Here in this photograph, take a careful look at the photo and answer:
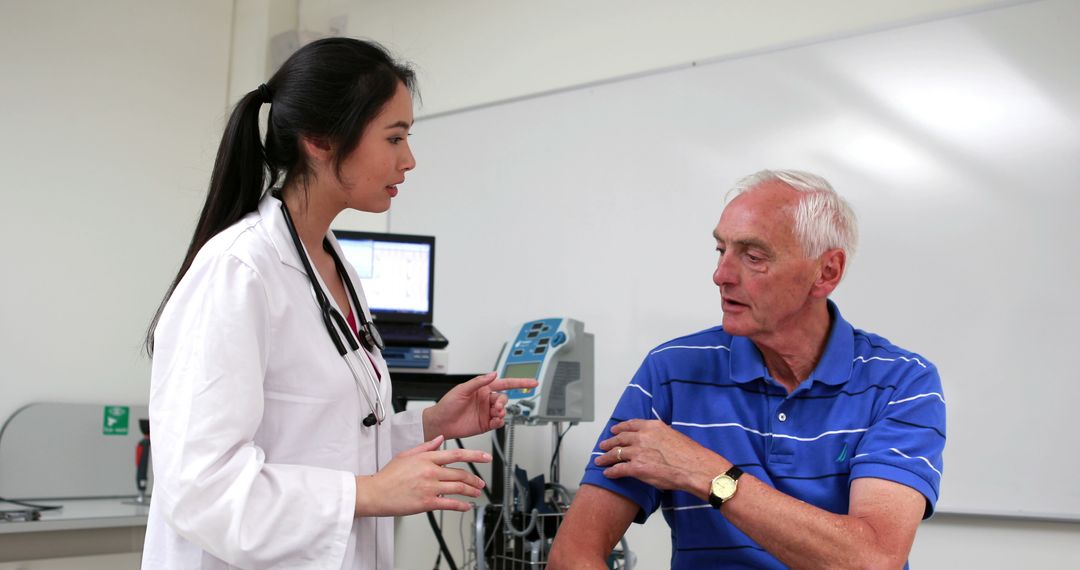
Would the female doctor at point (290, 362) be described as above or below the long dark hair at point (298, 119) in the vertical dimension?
below

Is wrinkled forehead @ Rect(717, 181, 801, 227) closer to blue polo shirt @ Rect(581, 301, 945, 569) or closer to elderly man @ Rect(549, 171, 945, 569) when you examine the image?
elderly man @ Rect(549, 171, 945, 569)

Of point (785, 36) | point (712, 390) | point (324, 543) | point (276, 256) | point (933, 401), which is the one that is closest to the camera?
point (324, 543)

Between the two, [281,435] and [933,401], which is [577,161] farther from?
[281,435]

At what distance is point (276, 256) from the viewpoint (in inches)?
47.0

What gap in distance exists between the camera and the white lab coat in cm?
102

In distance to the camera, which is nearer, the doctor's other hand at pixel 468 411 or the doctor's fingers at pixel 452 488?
the doctor's fingers at pixel 452 488

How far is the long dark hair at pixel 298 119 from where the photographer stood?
1266 mm

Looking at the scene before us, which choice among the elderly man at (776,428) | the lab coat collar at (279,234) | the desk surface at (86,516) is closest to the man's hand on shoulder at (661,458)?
the elderly man at (776,428)

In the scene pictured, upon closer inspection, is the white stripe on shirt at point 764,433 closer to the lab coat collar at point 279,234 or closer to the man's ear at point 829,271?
the man's ear at point 829,271

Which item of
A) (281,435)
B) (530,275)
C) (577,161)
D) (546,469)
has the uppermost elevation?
(577,161)

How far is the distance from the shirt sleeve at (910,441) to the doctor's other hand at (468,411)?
57 centimetres

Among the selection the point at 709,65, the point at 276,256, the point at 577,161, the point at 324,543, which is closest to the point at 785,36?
the point at 709,65

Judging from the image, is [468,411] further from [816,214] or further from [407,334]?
[407,334]

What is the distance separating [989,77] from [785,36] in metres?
0.67
